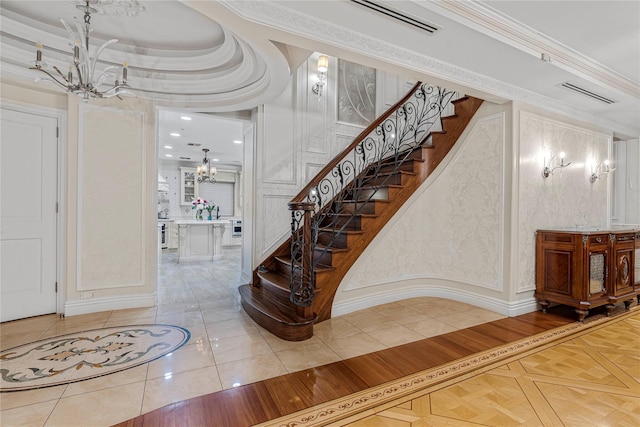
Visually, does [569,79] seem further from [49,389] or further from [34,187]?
[34,187]

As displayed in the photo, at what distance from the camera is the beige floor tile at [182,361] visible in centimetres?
231

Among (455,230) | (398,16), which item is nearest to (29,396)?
(398,16)

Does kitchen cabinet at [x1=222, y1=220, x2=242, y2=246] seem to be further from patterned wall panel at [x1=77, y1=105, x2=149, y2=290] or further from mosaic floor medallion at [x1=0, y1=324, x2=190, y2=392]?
mosaic floor medallion at [x1=0, y1=324, x2=190, y2=392]

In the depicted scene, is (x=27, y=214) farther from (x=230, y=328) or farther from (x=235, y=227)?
(x=235, y=227)

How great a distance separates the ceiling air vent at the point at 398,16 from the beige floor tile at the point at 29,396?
3.37 meters

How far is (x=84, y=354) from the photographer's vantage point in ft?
8.45

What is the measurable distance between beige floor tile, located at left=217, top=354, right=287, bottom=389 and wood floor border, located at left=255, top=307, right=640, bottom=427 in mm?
487

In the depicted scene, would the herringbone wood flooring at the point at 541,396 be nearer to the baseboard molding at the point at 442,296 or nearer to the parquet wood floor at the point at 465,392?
the parquet wood floor at the point at 465,392

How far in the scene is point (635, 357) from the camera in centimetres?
261

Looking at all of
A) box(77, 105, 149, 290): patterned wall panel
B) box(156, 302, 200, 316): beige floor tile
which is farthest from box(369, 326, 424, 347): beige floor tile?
box(77, 105, 149, 290): patterned wall panel

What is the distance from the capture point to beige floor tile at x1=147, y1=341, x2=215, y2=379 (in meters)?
2.31

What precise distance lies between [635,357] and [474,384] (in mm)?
1673

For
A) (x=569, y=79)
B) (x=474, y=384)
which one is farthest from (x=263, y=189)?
(x=569, y=79)

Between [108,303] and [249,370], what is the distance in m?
2.45
